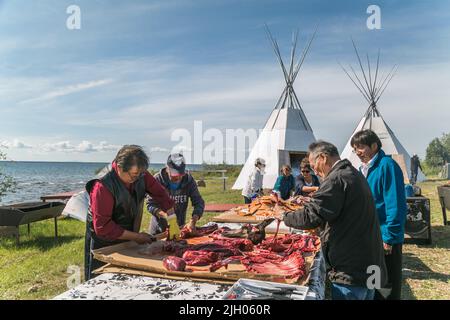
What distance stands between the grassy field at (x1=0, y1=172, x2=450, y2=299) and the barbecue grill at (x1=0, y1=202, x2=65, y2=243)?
0.40 metres

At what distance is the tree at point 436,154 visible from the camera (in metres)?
35.0

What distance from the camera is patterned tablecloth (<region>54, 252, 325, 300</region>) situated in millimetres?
2039

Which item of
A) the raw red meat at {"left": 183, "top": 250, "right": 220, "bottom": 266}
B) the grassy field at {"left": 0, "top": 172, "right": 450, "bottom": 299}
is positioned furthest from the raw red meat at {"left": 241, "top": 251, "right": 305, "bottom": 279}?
the grassy field at {"left": 0, "top": 172, "right": 450, "bottom": 299}

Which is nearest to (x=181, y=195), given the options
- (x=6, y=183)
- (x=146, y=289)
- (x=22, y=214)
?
(x=146, y=289)

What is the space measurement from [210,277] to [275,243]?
97 centimetres

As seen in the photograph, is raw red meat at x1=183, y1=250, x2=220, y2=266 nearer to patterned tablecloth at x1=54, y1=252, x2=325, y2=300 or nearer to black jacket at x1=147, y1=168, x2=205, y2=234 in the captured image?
patterned tablecloth at x1=54, y1=252, x2=325, y2=300

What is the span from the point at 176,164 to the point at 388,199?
7.38 feet

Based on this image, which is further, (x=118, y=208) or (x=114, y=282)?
(x=118, y=208)

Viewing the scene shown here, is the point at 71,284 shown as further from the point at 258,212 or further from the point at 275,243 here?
the point at 258,212

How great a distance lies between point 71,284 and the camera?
137 inches

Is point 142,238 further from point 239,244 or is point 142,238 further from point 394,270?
point 394,270

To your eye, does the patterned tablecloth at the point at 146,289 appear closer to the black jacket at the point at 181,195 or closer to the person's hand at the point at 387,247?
the person's hand at the point at 387,247

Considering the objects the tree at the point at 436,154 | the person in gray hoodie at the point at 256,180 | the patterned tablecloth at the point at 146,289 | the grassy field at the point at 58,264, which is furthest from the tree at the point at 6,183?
the tree at the point at 436,154
